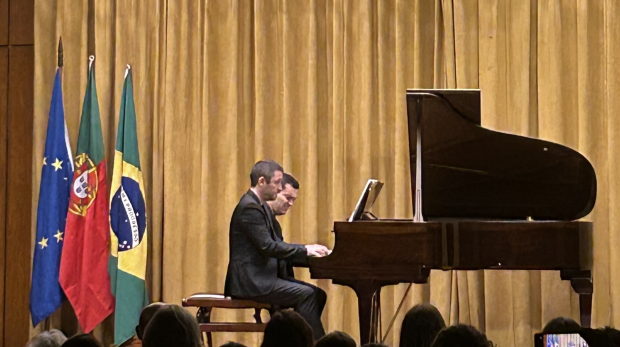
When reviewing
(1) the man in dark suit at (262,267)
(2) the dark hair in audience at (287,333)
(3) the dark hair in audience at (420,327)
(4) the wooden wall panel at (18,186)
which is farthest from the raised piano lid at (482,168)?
(4) the wooden wall panel at (18,186)

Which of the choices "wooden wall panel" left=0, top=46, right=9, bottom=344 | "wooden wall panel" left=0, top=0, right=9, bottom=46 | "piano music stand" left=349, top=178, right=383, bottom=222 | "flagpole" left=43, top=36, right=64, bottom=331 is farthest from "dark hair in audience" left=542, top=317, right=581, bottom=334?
"wooden wall panel" left=0, top=0, right=9, bottom=46

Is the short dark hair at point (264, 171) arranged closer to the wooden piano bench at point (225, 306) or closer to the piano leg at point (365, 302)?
the wooden piano bench at point (225, 306)

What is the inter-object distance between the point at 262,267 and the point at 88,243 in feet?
6.01

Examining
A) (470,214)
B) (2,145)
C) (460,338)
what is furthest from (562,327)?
(2,145)

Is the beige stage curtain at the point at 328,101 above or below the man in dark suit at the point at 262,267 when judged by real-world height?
above

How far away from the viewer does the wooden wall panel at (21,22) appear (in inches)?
297

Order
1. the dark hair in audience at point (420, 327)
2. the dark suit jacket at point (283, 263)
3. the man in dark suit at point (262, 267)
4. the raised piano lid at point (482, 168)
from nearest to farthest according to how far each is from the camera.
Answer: the dark hair in audience at point (420, 327) < the raised piano lid at point (482, 168) < the man in dark suit at point (262, 267) < the dark suit jacket at point (283, 263)

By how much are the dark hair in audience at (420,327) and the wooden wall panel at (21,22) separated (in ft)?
16.4

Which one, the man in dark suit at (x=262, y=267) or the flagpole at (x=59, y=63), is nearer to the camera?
the man in dark suit at (x=262, y=267)

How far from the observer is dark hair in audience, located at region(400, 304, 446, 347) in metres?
3.47

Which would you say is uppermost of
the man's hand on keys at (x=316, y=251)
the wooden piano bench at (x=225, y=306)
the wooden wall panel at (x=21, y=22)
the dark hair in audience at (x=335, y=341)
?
the wooden wall panel at (x=21, y=22)

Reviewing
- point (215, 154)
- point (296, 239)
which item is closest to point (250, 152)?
point (215, 154)

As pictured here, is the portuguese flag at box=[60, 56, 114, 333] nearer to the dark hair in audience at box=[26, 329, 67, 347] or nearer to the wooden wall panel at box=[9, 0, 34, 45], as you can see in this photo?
the wooden wall panel at box=[9, 0, 34, 45]

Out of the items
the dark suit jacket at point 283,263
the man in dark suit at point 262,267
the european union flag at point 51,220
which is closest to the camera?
the man in dark suit at point 262,267
